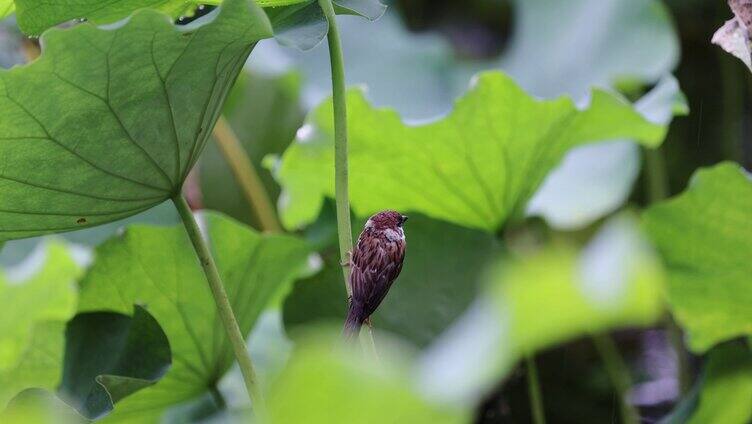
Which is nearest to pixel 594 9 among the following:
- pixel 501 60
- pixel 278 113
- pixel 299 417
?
pixel 501 60

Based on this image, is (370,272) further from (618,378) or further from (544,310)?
(618,378)

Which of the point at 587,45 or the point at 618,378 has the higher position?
the point at 587,45

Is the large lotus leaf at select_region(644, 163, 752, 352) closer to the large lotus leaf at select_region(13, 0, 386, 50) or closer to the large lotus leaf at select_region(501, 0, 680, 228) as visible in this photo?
the large lotus leaf at select_region(501, 0, 680, 228)

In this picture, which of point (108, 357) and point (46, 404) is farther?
point (108, 357)

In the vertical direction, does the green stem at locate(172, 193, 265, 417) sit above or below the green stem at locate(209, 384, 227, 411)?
above

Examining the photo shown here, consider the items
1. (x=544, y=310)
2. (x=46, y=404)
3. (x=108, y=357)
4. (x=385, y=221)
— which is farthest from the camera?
(x=108, y=357)

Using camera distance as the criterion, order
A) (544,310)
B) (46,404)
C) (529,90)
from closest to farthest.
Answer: (544,310)
(46,404)
(529,90)

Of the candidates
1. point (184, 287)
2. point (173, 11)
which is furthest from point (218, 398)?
point (173, 11)

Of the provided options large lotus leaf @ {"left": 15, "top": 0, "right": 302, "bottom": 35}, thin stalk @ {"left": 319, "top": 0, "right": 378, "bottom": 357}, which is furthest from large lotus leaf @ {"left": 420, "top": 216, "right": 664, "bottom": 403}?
large lotus leaf @ {"left": 15, "top": 0, "right": 302, "bottom": 35}
